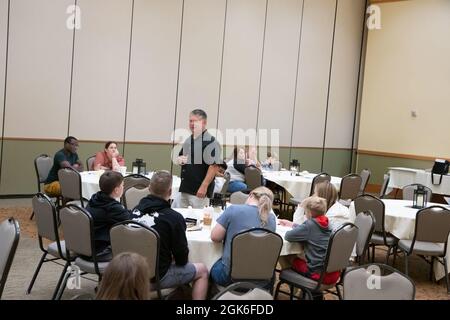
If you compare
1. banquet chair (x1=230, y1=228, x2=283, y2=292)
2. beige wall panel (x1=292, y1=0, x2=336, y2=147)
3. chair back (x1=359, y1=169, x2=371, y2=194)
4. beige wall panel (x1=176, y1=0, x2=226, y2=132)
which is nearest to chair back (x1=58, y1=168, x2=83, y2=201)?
banquet chair (x1=230, y1=228, x2=283, y2=292)

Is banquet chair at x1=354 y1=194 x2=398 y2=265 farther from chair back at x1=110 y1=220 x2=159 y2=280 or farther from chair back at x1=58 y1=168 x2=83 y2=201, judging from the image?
chair back at x1=58 y1=168 x2=83 y2=201

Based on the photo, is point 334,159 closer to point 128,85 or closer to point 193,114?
point 128,85

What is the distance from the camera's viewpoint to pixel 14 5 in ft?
29.6

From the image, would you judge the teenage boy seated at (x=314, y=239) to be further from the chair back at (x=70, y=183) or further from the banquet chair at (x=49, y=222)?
the chair back at (x=70, y=183)

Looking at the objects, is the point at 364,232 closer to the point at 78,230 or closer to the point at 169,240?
the point at 169,240

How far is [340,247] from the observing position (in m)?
4.19

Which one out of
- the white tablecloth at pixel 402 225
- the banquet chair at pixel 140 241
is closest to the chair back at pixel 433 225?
the white tablecloth at pixel 402 225

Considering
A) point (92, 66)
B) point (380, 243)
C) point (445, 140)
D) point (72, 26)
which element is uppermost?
point (72, 26)

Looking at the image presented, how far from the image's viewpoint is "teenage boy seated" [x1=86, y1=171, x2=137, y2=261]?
4.14 m

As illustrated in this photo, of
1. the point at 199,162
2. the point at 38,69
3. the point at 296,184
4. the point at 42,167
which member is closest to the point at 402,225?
the point at 199,162

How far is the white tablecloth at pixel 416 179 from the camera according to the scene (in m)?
10.7
